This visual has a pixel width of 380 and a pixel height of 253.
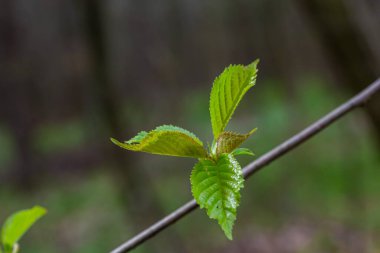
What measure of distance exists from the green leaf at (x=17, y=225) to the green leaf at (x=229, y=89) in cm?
36

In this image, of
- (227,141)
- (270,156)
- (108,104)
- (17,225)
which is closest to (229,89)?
(227,141)

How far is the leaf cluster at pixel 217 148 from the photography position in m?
0.66

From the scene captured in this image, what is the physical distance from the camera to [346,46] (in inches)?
103

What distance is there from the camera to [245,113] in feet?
45.3

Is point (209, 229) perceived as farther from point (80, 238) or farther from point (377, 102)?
point (377, 102)

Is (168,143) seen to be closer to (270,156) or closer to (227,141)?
(227,141)

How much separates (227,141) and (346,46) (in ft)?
6.75

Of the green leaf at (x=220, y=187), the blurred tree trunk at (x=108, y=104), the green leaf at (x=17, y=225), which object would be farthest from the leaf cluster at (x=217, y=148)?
the blurred tree trunk at (x=108, y=104)

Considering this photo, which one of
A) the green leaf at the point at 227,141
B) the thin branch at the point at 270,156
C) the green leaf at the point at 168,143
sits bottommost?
the thin branch at the point at 270,156

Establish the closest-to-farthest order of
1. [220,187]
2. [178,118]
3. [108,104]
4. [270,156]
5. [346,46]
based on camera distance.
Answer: [220,187], [270,156], [346,46], [108,104], [178,118]

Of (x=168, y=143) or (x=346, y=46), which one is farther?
(x=346, y=46)

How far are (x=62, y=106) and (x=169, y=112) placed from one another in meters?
4.49

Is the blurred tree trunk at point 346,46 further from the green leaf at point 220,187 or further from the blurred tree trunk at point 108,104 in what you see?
the green leaf at point 220,187

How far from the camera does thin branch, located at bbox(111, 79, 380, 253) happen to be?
2.40 feet
